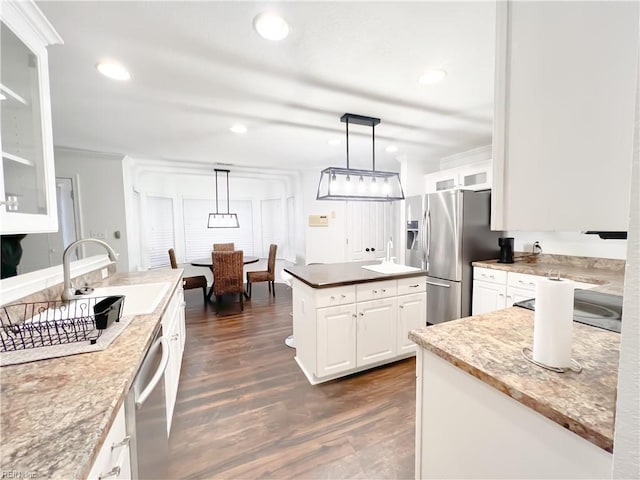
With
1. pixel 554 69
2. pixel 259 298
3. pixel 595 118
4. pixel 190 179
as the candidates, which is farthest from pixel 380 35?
pixel 190 179

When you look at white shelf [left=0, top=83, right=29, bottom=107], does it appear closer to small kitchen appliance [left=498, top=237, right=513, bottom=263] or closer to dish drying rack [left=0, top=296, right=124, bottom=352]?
dish drying rack [left=0, top=296, right=124, bottom=352]

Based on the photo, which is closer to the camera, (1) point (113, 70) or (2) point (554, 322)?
(2) point (554, 322)

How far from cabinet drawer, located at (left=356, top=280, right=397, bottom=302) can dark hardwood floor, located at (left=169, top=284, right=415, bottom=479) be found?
2.39 feet

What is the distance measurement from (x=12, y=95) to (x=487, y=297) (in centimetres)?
403

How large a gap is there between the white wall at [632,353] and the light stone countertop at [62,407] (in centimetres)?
94

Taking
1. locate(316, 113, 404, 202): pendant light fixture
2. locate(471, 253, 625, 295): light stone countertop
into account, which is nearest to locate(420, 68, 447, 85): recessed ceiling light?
locate(316, 113, 404, 202): pendant light fixture

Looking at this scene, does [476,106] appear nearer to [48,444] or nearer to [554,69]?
[554,69]

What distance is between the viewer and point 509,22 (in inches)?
26.1

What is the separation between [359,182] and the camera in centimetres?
257

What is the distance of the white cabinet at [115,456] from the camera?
0.62m

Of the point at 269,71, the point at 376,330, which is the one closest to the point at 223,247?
the point at 376,330

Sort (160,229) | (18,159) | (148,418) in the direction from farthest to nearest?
(160,229) → (18,159) → (148,418)

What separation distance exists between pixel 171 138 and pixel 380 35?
278 cm

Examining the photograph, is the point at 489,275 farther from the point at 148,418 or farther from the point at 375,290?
the point at 148,418
